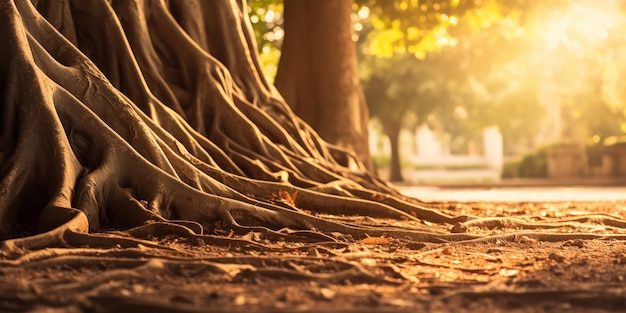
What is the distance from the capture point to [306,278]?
522 cm

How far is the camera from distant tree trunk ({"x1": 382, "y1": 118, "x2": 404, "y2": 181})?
35.7 meters

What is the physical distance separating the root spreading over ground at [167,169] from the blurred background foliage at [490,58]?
12.2m

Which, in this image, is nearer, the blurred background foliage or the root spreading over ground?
the root spreading over ground

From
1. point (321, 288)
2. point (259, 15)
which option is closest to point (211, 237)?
point (321, 288)

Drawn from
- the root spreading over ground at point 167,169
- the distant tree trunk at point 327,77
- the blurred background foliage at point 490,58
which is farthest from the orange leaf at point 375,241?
the blurred background foliage at point 490,58

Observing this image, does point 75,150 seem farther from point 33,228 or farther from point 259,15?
point 259,15

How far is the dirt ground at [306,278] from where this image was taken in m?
4.53

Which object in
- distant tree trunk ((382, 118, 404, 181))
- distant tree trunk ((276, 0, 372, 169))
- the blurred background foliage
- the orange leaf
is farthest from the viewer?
distant tree trunk ((382, 118, 404, 181))

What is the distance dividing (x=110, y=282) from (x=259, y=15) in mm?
17665

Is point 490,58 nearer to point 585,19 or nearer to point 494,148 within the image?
point 585,19

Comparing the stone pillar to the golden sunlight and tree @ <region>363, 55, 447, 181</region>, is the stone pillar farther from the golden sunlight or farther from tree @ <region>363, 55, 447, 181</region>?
the golden sunlight

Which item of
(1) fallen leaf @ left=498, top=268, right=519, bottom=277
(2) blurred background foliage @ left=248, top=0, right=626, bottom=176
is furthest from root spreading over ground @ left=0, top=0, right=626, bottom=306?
(2) blurred background foliage @ left=248, top=0, right=626, bottom=176

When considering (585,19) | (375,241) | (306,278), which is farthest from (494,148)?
(306,278)

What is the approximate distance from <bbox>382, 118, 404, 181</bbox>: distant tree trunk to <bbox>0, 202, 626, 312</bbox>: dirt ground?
28.7 m
